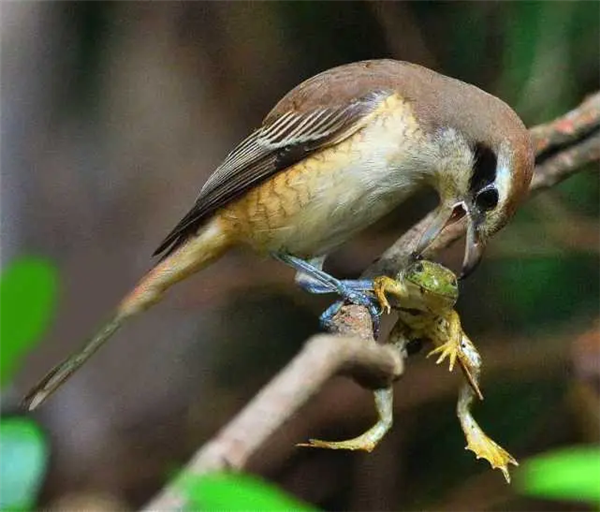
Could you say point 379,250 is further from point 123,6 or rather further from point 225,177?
point 123,6

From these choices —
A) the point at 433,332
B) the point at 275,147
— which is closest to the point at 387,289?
the point at 433,332

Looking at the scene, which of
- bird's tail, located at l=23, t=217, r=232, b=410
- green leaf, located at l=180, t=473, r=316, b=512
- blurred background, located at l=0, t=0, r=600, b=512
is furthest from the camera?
blurred background, located at l=0, t=0, r=600, b=512

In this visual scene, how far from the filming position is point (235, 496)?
34cm

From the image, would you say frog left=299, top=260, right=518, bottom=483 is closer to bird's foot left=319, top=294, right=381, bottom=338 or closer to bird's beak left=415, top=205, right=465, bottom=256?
bird's foot left=319, top=294, right=381, bottom=338

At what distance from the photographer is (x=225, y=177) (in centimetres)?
186

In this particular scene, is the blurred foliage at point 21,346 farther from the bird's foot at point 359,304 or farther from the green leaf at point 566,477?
the bird's foot at point 359,304

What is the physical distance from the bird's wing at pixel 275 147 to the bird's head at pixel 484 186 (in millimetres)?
209

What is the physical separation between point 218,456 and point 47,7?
2.42 m

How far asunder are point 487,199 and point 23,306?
1.28 metres

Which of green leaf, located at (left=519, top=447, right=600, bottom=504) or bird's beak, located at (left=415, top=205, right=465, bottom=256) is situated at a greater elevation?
green leaf, located at (left=519, top=447, right=600, bottom=504)

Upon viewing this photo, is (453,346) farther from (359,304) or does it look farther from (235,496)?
(235,496)

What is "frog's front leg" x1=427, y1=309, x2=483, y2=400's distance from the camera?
1.34 metres

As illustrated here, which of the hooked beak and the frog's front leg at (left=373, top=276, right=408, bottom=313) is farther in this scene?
the hooked beak

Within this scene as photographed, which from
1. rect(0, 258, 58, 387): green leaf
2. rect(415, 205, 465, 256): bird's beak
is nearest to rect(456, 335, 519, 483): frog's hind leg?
rect(415, 205, 465, 256): bird's beak
